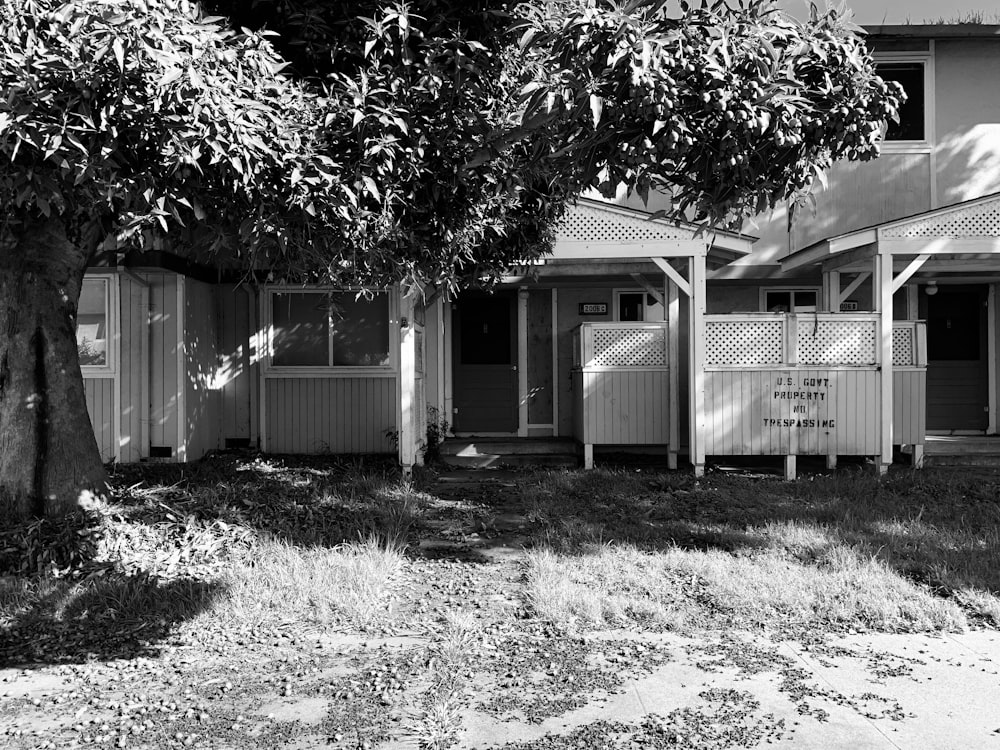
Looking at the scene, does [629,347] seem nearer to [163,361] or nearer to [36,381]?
[163,361]

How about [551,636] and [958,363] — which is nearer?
[551,636]

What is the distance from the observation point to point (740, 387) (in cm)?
957

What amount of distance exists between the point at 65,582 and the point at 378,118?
12.1 feet

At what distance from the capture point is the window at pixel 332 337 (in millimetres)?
10844

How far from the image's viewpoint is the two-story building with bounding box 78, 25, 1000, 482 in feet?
31.1

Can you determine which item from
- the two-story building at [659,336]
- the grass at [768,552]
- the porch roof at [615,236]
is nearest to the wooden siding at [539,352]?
the two-story building at [659,336]

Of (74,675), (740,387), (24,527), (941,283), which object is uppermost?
(941,283)

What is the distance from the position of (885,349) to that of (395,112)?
23.7ft

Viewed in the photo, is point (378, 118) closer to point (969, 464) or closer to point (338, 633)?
point (338, 633)

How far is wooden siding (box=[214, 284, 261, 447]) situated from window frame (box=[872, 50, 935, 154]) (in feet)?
30.4

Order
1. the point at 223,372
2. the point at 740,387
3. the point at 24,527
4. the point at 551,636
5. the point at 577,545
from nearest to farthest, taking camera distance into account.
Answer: the point at 551,636, the point at 24,527, the point at 577,545, the point at 740,387, the point at 223,372

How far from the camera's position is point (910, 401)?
965 cm

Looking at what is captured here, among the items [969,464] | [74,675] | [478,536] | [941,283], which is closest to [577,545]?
[478,536]

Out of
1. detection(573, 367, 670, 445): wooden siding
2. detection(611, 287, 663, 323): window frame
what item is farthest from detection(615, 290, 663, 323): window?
detection(573, 367, 670, 445): wooden siding
